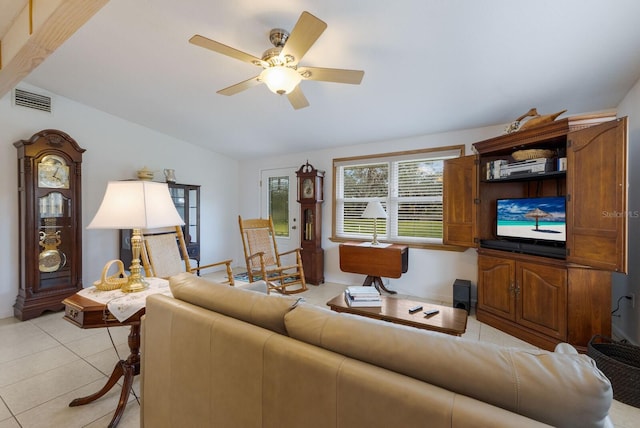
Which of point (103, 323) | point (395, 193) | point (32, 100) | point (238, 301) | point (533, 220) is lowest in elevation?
point (103, 323)

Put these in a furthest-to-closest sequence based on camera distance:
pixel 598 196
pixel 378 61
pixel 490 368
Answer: pixel 378 61 < pixel 598 196 < pixel 490 368

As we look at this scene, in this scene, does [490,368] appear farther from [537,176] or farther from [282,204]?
[282,204]

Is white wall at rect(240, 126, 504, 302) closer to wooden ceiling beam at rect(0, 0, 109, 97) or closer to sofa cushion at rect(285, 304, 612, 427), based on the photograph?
sofa cushion at rect(285, 304, 612, 427)

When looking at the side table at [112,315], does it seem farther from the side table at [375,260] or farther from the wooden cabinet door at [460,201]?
the wooden cabinet door at [460,201]

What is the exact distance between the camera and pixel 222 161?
17.2ft

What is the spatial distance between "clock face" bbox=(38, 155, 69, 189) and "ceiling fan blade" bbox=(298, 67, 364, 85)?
304 centimetres

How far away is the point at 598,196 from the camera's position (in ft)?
6.53

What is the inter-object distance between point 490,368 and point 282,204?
14.6 ft

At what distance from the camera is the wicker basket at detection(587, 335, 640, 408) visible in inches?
66.6

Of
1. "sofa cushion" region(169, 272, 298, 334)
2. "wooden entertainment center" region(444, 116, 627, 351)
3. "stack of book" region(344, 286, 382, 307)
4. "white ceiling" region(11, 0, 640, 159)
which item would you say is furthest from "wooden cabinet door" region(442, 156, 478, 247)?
"sofa cushion" region(169, 272, 298, 334)

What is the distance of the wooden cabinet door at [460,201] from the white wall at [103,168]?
3.84 metres


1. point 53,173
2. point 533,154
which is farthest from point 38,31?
point 533,154

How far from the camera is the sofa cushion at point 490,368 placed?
2.00ft

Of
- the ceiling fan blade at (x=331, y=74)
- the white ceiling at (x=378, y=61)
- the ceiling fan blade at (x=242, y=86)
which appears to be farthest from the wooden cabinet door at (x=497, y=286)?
the ceiling fan blade at (x=242, y=86)
